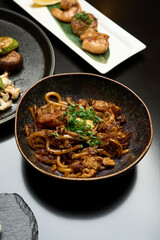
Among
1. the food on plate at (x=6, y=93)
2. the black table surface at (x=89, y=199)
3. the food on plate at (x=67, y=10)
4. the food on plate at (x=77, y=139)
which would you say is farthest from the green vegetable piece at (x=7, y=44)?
the food on plate at (x=77, y=139)

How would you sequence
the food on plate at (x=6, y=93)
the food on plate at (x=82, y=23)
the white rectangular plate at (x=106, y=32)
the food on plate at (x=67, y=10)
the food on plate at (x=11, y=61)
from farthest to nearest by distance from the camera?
the food on plate at (x=67, y=10)
the food on plate at (x=82, y=23)
the white rectangular plate at (x=106, y=32)
the food on plate at (x=11, y=61)
the food on plate at (x=6, y=93)

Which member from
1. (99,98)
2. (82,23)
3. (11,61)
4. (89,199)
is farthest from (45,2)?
(89,199)

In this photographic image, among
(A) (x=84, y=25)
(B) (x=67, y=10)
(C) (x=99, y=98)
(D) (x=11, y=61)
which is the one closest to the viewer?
(C) (x=99, y=98)

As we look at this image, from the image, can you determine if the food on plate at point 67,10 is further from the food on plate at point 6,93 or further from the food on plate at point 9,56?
the food on plate at point 6,93

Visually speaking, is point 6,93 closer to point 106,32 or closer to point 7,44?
point 7,44

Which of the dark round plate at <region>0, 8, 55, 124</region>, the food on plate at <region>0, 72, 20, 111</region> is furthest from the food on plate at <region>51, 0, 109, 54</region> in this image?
the food on plate at <region>0, 72, 20, 111</region>

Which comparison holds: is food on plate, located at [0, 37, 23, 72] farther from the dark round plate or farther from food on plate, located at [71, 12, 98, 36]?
food on plate, located at [71, 12, 98, 36]

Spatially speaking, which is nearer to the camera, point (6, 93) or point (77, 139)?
point (77, 139)
